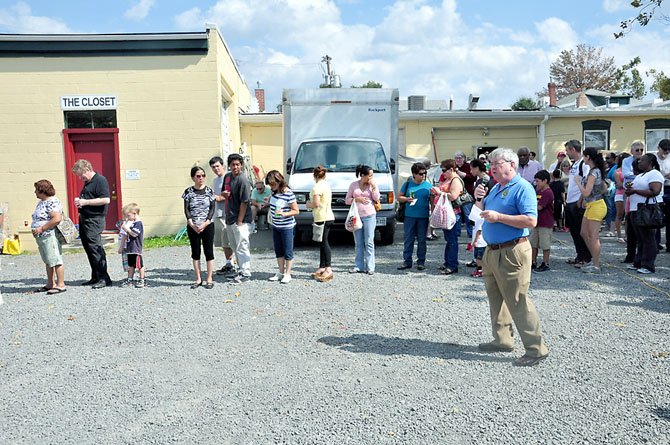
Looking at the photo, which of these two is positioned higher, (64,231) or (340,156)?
(340,156)

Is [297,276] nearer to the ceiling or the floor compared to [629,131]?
nearer to the floor

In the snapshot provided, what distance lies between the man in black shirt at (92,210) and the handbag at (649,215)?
7488mm

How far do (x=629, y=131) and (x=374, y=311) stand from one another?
1964 cm

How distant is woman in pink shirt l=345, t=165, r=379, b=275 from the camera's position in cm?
887

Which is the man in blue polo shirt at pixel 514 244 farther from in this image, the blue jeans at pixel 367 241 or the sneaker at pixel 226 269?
the sneaker at pixel 226 269

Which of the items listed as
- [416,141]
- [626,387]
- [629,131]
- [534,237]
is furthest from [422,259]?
[629,131]

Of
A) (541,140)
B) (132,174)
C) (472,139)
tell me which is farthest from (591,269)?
(541,140)

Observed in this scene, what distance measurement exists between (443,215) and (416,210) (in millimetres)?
505

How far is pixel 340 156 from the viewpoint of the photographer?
11.7 m

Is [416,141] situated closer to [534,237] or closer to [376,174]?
[376,174]

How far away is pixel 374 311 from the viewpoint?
A: 677 centimetres

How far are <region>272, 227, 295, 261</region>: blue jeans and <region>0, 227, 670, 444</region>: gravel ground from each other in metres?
0.46

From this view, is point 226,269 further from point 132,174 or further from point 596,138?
point 596,138

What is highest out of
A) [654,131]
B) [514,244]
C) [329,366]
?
[654,131]
